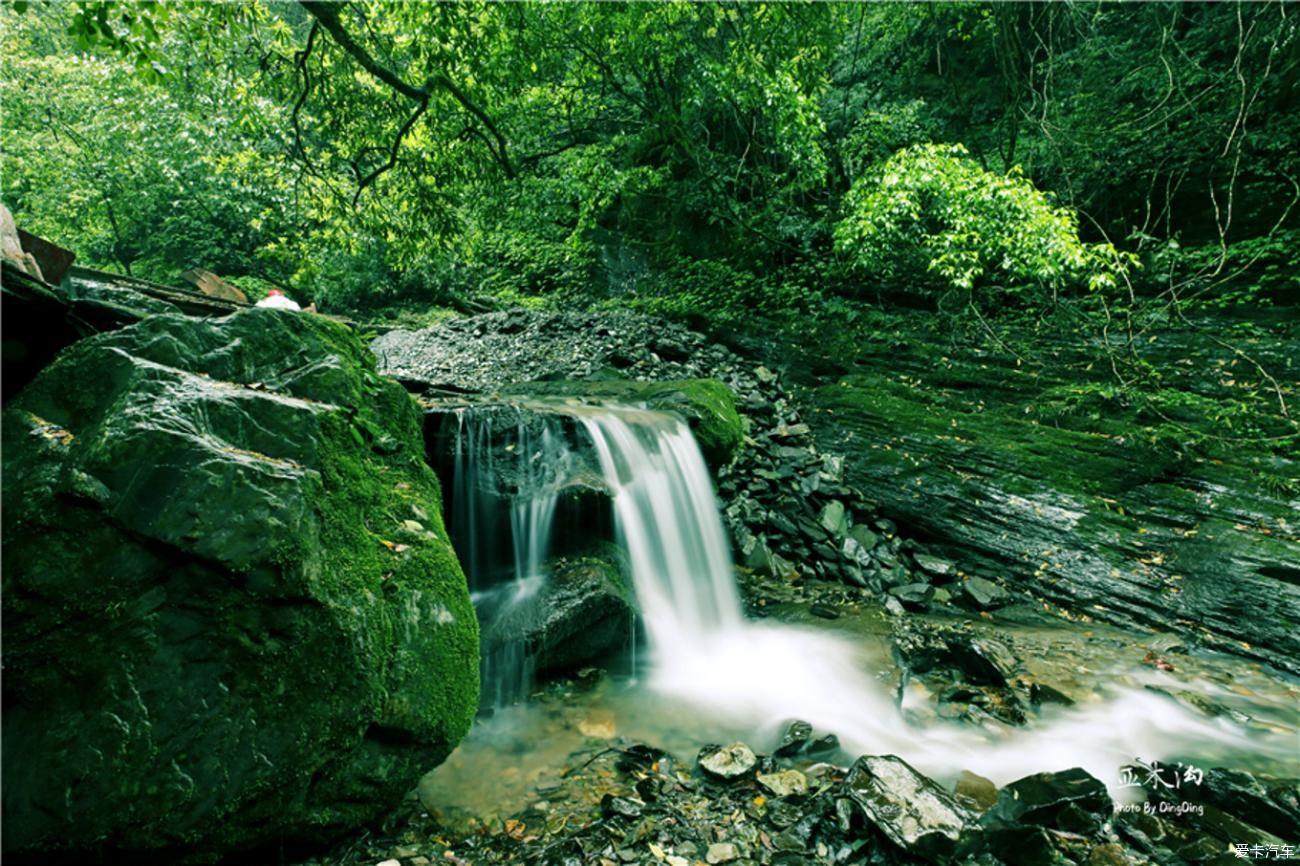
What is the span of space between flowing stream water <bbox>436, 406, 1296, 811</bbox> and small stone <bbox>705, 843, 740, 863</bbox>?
3.84 ft

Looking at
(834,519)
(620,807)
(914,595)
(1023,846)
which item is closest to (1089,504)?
(914,595)

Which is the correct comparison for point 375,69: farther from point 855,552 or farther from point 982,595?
point 982,595

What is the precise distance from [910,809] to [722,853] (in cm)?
93

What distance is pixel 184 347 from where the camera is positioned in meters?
3.01

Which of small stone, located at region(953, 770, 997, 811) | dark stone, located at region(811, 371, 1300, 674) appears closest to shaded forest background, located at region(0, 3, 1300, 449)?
dark stone, located at region(811, 371, 1300, 674)

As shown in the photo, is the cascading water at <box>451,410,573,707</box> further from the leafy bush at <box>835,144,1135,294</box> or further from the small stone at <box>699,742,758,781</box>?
the leafy bush at <box>835,144,1135,294</box>

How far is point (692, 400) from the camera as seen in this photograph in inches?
281

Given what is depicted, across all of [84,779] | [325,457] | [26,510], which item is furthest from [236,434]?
[84,779]

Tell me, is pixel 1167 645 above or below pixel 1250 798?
above

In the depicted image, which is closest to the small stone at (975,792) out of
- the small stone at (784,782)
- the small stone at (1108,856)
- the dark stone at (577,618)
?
the small stone at (1108,856)

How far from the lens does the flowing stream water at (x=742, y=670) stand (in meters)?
3.92

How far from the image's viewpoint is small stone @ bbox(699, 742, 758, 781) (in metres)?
3.34

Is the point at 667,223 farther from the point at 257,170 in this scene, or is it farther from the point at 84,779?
the point at 84,779

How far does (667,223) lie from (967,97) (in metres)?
7.45
